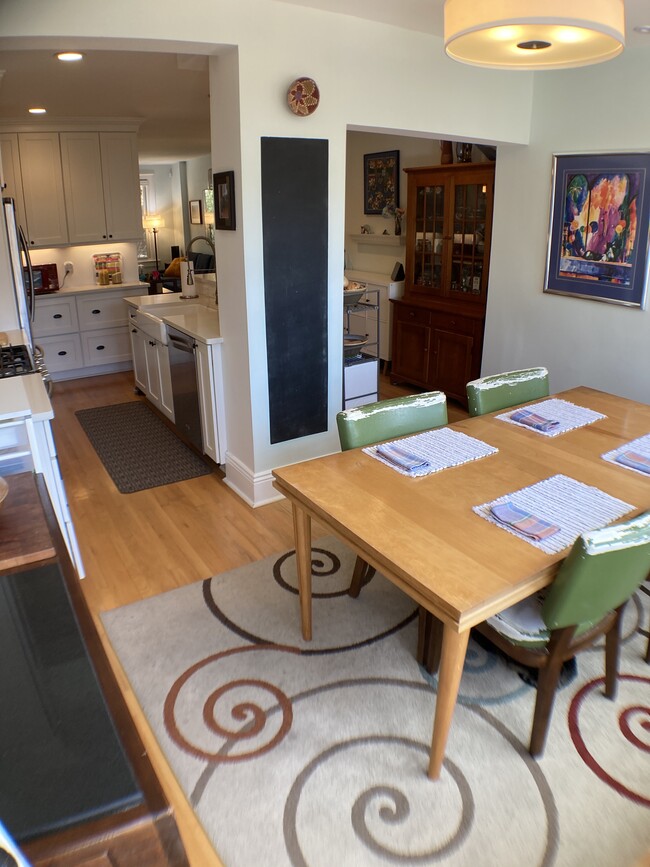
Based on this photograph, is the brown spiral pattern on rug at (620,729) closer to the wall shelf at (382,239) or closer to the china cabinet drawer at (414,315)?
the china cabinet drawer at (414,315)

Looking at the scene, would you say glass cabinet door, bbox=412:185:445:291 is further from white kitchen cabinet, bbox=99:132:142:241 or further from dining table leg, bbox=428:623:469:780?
dining table leg, bbox=428:623:469:780

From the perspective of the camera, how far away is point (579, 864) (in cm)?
161

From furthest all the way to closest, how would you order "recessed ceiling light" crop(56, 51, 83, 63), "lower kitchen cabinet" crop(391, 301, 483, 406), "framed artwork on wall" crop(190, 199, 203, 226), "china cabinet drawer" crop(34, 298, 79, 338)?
"framed artwork on wall" crop(190, 199, 203, 226), "china cabinet drawer" crop(34, 298, 79, 338), "lower kitchen cabinet" crop(391, 301, 483, 406), "recessed ceiling light" crop(56, 51, 83, 63)

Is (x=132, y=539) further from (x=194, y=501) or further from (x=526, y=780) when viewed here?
(x=526, y=780)

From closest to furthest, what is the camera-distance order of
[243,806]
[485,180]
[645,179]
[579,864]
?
[579,864] < [243,806] < [645,179] < [485,180]

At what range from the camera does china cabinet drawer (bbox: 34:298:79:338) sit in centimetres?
574

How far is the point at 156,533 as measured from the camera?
3277mm

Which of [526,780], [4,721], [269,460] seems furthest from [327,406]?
[4,721]

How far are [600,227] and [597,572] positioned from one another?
277 centimetres

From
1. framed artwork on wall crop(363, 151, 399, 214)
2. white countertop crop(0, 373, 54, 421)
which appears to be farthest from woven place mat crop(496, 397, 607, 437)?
framed artwork on wall crop(363, 151, 399, 214)

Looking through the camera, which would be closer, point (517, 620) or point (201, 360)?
point (517, 620)

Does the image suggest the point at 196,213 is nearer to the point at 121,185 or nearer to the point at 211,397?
the point at 121,185

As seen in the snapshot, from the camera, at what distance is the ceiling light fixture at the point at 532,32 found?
144 centimetres

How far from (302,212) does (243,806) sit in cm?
262
